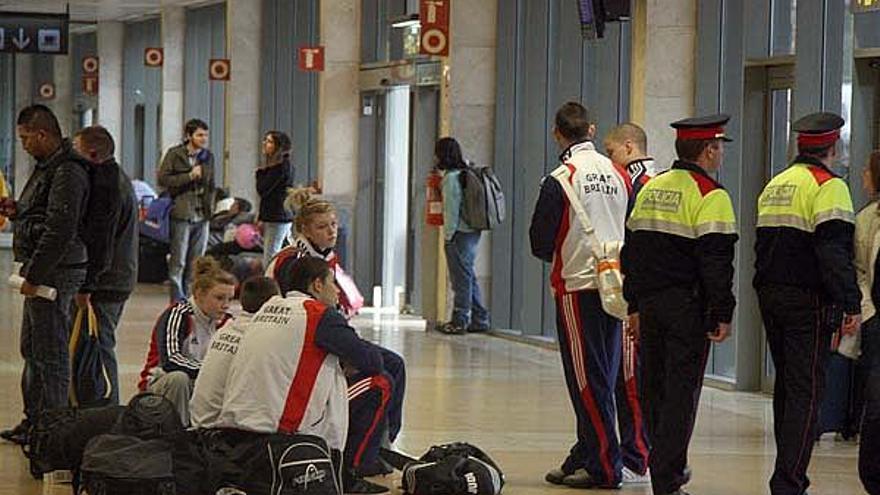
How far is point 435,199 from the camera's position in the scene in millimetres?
17797

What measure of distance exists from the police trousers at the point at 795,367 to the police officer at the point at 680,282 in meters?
0.30

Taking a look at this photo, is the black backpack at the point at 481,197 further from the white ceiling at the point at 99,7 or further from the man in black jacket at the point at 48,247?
the white ceiling at the point at 99,7

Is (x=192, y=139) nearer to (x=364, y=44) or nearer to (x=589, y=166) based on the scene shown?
(x=364, y=44)

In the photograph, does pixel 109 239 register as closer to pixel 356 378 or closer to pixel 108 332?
pixel 108 332

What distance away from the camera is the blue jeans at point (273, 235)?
17.8 metres

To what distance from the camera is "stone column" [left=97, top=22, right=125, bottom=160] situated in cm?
3722

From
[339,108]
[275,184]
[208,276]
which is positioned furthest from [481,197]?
[208,276]

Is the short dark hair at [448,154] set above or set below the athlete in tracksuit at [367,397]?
above

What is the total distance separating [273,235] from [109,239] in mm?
7963

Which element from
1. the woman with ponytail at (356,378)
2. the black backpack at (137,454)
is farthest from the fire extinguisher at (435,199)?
the black backpack at (137,454)

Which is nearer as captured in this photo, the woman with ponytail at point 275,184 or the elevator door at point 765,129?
the elevator door at point 765,129

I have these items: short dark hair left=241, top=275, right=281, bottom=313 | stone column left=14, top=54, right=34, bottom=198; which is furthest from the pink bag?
stone column left=14, top=54, right=34, bottom=198

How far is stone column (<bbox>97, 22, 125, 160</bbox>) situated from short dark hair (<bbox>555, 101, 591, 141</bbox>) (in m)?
28.6

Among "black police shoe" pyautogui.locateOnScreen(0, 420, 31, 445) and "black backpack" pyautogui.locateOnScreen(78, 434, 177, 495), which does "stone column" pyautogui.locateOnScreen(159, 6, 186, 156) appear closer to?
"black police shoe" pyautogui.locateOnScreen(0, 420, 31, 445)
